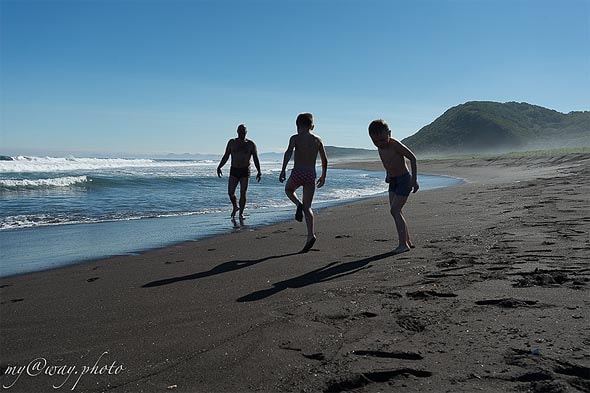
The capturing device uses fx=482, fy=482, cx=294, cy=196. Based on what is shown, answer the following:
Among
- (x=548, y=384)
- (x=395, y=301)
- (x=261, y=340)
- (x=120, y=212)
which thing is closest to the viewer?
(x=548, y=384)

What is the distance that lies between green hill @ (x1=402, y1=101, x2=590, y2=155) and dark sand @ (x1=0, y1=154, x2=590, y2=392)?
8940cm

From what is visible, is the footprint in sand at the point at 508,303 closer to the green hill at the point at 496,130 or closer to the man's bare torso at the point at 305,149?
the man's bare torso at the point at 305,149

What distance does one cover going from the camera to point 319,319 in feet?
10.4

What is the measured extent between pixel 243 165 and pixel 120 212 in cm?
315

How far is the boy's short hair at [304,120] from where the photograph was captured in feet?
22.0

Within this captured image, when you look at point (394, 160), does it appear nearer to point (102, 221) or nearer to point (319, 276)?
point (319, 276)

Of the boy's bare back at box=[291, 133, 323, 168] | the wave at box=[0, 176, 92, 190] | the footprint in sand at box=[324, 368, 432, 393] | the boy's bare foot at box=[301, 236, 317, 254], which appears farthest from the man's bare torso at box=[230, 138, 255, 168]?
the wave at box=[0, 176, 92, 190]

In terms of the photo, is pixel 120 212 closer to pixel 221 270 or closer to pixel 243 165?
pixel 243 165

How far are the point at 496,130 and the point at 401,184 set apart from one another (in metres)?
103

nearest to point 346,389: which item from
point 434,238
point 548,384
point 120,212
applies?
point 548,384

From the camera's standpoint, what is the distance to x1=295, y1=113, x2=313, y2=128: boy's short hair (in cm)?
672

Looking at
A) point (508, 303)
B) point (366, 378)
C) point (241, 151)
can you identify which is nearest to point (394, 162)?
point (508, 303)

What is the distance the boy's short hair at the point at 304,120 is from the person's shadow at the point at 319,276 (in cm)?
227

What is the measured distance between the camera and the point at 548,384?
213 cm
